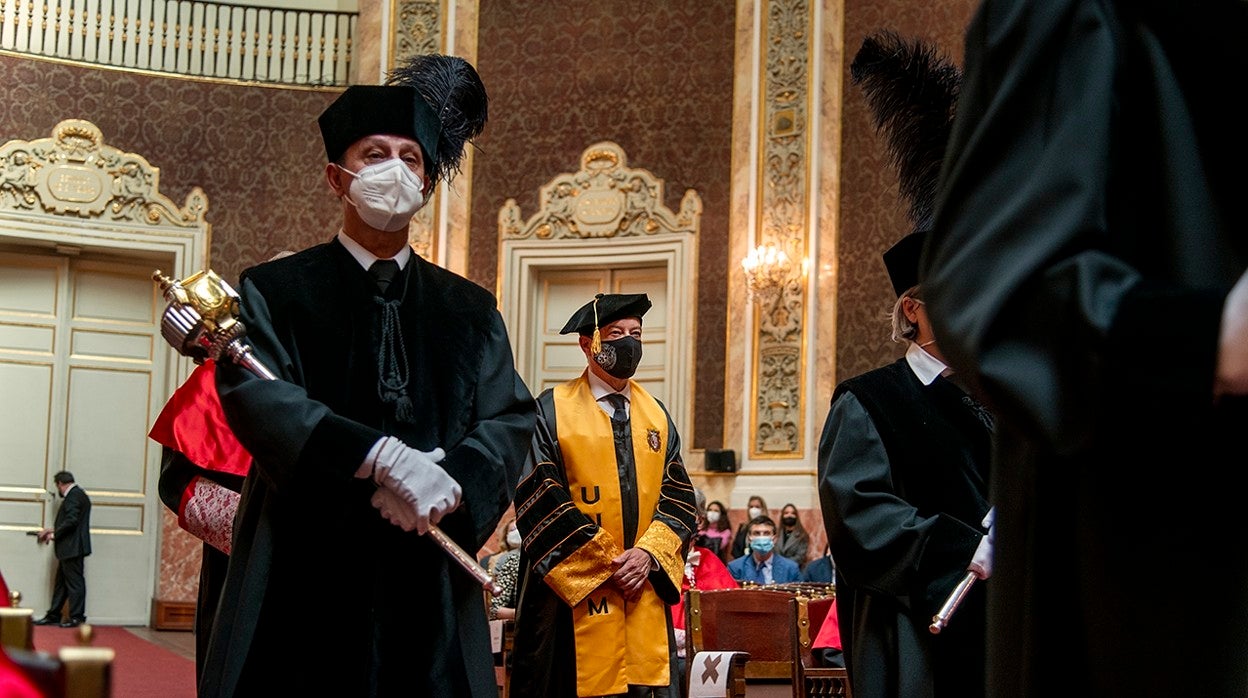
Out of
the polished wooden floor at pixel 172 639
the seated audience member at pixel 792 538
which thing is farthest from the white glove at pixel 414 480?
the seated audience member at pixel 792 538

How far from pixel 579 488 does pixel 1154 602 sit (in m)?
4.46

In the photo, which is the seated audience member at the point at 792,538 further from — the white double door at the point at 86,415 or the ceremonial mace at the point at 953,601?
the ceremonial mace at the point at 953,601

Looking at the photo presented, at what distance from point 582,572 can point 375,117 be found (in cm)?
230

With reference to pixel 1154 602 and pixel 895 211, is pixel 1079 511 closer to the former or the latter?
pixel 1154 602

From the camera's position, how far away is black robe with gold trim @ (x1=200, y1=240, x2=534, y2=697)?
316 cm

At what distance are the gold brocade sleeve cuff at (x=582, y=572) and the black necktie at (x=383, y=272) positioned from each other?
2.08 meters

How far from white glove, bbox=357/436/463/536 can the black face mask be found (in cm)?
270

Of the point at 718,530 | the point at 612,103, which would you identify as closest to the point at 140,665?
the point at 718,530

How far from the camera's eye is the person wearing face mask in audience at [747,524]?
12.5 m

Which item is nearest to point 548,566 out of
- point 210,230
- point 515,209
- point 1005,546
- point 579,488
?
point 579,488

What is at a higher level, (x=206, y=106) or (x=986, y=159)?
(x=206, y=106)

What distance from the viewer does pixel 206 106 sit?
15438 mm

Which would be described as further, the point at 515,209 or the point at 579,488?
the point at 515,209

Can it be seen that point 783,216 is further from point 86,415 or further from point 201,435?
point 201,435
